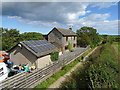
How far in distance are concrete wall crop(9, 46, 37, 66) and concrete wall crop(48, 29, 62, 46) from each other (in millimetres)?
13478

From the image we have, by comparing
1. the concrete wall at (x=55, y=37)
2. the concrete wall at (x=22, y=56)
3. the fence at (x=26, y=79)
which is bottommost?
the fence at (x=26, y=79)

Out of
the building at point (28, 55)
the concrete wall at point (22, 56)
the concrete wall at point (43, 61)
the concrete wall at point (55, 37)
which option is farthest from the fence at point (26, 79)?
the concrete wall at point (55, 37)

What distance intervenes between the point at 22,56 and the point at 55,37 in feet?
46.2

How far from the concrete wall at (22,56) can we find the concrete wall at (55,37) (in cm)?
1348

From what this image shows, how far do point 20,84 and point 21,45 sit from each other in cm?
688

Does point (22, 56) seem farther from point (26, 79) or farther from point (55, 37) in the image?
point (55, 37)

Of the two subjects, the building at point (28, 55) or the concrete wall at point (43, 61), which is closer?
the building at point (28, 55)

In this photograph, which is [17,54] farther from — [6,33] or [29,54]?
[6,33]

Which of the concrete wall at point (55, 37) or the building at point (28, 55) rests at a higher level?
the concrete wall at point (55, 37)

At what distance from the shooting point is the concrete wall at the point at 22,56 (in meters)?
11.6

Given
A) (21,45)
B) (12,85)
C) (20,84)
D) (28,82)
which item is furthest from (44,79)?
(21,45)

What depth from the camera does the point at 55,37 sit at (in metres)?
25.2

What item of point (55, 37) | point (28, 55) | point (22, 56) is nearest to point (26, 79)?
point (28, 55)

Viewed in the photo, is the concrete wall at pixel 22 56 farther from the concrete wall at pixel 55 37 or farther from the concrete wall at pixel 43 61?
the concrete wall at pixel 55 37
